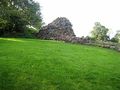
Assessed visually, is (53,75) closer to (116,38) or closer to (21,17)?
(21,17)

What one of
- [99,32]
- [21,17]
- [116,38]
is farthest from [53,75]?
[99,32]

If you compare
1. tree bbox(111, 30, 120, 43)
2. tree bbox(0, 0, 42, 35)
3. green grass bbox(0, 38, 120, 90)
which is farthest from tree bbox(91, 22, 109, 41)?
green grass bbox(0, 38, 120, 90)

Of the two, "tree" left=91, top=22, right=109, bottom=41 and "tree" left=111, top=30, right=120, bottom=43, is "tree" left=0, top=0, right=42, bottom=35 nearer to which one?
"tree" left=91, top=22, right=109, bottom=41

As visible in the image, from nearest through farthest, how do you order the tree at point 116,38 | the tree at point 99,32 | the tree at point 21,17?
the tree at point 21,17 < the tree at point 116,38 < the tree at point 99,32

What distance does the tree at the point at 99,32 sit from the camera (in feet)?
171

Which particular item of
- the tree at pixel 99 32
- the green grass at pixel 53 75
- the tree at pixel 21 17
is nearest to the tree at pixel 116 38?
the tree at pixel 99 32

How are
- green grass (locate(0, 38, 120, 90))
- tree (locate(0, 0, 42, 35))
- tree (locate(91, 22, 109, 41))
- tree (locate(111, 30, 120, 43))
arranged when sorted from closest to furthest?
green grass (locate(0, 38, 120, 90)) → tree (locate(0, 0, 42, 35)) → tree (locate(111, 30, 120, 43)) → tree (locate(91, 22, 109, 41))

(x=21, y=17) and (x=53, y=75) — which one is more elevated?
(x=21, y=17)

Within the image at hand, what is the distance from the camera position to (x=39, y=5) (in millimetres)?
53750

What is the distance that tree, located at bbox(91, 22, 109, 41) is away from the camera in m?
52.2

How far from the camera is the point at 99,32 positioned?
182ft

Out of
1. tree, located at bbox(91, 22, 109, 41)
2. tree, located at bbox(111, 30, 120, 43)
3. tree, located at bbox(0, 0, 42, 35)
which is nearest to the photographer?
tree, located at bbox(0, 0, 42, 35)

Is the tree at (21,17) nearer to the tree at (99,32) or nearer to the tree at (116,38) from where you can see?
the tree at (99,32)

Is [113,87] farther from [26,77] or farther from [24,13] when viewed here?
[24,13]
